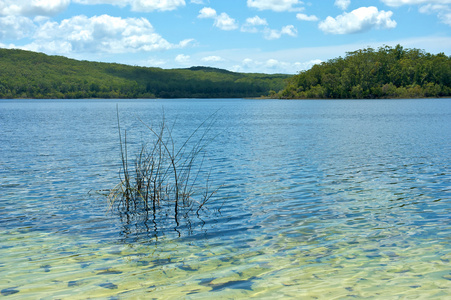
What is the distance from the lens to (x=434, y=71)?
165 m

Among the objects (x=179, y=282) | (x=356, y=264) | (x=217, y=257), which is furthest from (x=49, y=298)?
(x=356, y=264)

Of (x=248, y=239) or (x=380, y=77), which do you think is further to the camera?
(x=380, y=77)

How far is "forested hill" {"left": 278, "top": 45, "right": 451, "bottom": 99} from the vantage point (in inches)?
6496

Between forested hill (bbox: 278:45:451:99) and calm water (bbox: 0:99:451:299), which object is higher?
forested hill (bbox: 278:45:451:99)

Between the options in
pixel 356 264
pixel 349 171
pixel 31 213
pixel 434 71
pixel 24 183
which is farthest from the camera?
pixel 434 71

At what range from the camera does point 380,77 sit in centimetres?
16950

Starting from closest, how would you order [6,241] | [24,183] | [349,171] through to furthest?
[6,241] < [24,183] < [349,171]

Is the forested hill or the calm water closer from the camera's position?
the calm water

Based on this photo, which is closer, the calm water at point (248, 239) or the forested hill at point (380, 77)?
the calm water at point (248, 239)

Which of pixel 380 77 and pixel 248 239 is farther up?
pixel 380 77

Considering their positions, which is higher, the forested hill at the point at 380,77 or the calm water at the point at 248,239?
the forested hill at the point at 380,77

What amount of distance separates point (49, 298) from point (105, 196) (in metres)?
7.31

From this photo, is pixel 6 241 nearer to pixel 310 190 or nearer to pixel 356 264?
pixel 356 264

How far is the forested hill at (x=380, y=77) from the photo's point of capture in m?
165
